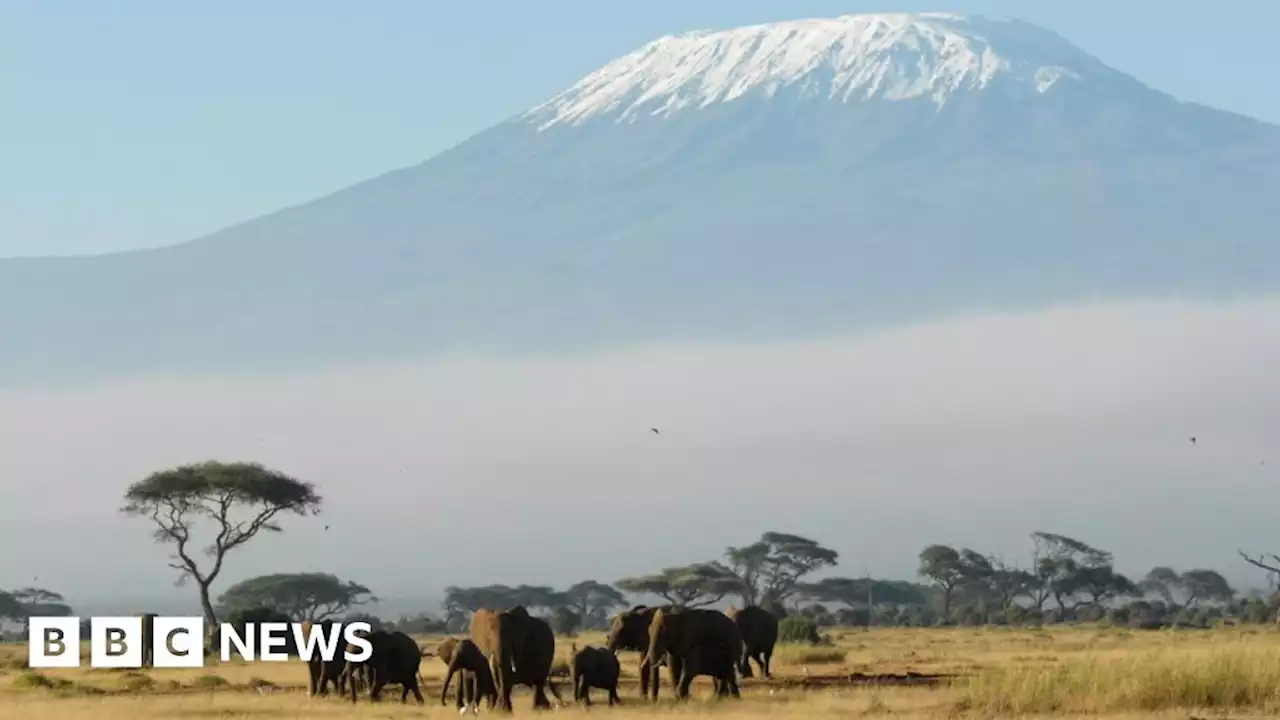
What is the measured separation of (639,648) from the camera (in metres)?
39.0

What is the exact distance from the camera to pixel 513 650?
114 feet

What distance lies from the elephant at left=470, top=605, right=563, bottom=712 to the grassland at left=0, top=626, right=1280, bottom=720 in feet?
1.59

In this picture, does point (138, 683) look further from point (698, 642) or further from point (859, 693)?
point (859, 693)

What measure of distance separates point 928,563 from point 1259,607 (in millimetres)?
22814

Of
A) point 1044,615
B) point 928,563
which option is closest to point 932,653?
point 1044,615

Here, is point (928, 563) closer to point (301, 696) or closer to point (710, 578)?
point (710, 578)

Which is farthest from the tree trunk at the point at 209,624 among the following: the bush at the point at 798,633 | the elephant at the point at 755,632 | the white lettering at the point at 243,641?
the elephant at the point at 755,632

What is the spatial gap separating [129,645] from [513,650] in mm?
20358

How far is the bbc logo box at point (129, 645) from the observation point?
5212 cm

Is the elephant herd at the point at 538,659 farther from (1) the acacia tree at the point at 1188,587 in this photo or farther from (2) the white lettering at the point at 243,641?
(1) the acacia tree at the point at 1188,587

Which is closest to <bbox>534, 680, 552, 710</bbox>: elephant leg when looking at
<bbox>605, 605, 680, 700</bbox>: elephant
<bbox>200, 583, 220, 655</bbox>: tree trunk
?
<bbox>605, 605, 680, 700</bbox>: elephant

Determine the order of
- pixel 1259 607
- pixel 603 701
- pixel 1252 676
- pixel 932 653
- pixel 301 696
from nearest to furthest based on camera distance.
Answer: pixel 1252 676
pixel 603 701
pixel 301 696
pixel 932 653
pixel 1259 607

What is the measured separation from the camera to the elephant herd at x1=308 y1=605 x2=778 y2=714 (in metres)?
34.8

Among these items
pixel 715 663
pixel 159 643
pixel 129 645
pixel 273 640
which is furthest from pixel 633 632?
pixel 273 640
